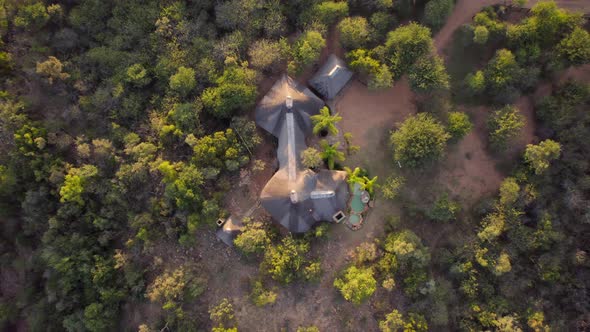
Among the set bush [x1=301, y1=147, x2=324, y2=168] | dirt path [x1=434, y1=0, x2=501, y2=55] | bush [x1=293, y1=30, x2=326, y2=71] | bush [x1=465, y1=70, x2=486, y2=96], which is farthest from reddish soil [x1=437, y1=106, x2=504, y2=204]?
bush [x1=293, y1=30, x2=326, y2=71]

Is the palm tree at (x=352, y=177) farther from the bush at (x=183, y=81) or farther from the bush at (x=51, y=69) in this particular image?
the bush at (x=51, y=69)

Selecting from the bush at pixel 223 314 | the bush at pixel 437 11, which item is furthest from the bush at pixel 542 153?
the bush at pixel 223 314

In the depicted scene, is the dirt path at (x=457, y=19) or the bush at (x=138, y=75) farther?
the dirt path at (x=457, y=19)

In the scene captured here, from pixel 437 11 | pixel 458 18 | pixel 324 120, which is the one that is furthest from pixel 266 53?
pixel 458 18

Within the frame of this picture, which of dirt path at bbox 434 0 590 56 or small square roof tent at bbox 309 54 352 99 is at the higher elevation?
dirt path at bbox 434 0 590 56

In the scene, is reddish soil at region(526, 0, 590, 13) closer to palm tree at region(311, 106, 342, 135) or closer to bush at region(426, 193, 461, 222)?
bush at region(426, 193, 461, 222)

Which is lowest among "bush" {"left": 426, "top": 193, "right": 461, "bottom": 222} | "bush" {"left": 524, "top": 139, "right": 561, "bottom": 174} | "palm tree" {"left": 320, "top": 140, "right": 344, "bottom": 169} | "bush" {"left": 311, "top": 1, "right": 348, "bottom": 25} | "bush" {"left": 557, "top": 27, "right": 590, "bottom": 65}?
"bush" {"left": 426, "top": 193, "right": 461, "bottom": 222}
